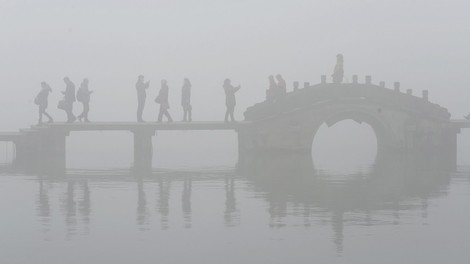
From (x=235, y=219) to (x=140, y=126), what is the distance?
20.3 meters

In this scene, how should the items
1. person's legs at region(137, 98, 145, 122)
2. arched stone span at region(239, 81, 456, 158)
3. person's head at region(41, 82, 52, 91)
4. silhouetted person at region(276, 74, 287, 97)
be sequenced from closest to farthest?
person's head at region(41, 82, 52, 91), person's legs at region(137, 98, 145, 122), arched stone span at region(239, 81, 456, 158), silhouetted person at region(276, 74, 287, 97)

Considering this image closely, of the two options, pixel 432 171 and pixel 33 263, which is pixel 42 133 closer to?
pixel 432 171

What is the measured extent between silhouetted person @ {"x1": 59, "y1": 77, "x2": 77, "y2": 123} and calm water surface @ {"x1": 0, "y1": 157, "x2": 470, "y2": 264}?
1104 centimetres

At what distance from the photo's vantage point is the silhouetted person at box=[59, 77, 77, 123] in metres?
33.9

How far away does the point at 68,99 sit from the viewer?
112 feet

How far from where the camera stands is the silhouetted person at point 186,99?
1385 inches

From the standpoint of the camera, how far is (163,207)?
16.1 meters

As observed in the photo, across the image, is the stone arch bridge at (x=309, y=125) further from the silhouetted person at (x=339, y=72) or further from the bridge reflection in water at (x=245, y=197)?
the bridge reflection in water at (x=245, y=197)

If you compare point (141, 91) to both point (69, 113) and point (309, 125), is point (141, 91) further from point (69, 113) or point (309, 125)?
point (309, 125)

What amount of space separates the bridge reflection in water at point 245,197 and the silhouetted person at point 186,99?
9328 mm

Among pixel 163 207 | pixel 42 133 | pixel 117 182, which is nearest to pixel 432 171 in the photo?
pixel 117 182

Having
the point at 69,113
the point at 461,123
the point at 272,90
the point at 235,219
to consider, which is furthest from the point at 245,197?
the point at 461,123

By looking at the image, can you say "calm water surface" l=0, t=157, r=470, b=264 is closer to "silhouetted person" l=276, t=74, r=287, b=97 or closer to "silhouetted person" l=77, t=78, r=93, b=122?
"silhouetted person" l=77, t=78, r=93, b=122

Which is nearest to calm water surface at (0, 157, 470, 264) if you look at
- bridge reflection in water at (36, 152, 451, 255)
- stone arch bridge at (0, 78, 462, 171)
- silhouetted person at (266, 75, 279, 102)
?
bridge reflection in water at (36, 152, 451, 255)
